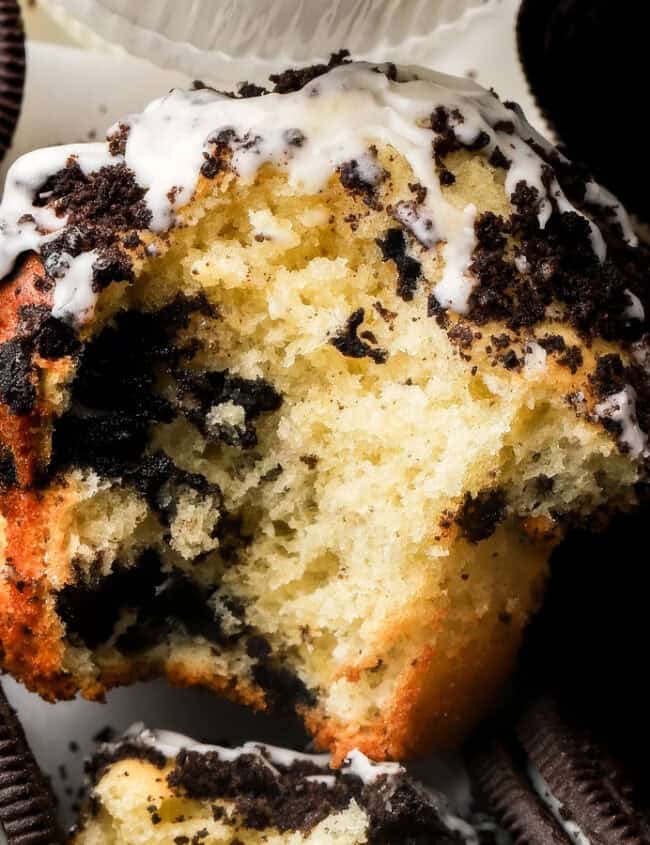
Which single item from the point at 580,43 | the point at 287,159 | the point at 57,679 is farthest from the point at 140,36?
the point at 57,679

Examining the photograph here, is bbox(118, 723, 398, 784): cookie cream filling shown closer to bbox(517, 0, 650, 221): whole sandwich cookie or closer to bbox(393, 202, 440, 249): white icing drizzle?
bbox(393, 202, 440, 249): white icing drizzle

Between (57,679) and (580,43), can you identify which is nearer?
(57,679)

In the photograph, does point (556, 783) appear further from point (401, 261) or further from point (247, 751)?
point (401, 261)

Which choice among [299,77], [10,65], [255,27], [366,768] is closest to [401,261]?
[299,77]

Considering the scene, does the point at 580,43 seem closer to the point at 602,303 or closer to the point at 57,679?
the point at 602,303

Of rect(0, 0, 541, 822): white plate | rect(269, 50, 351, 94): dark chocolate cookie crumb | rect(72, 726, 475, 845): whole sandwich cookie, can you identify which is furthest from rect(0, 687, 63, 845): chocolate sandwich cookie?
rect(269, 50, 351, 94): dark chocolate cookie crumb

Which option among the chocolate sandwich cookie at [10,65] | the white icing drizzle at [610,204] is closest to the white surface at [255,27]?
the chocolate sandwich cookie at [10,65]
